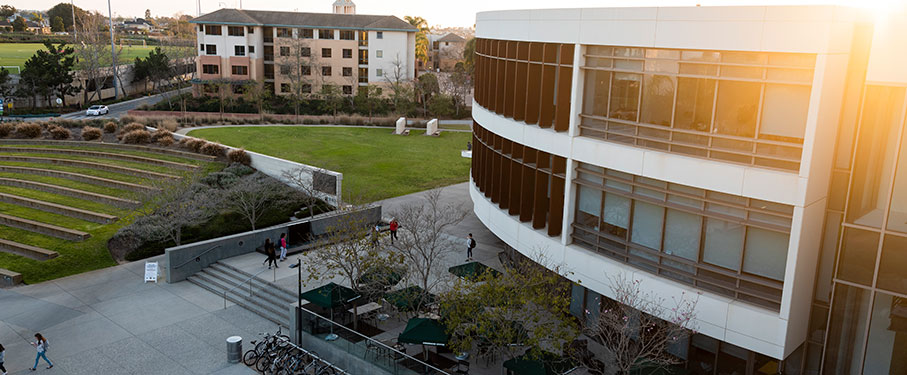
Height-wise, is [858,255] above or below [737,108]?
below

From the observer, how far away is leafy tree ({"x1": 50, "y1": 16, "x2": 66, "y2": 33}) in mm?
152125

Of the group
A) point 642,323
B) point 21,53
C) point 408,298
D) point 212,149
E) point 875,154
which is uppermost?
point 21,53

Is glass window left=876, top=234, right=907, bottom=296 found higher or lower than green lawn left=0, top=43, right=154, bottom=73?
lower

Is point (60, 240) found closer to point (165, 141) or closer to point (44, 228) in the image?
point (44, 228)

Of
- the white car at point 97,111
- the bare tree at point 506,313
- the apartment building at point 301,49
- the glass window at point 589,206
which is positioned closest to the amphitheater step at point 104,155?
the bare tree at point 506,313

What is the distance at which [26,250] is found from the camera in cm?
3127

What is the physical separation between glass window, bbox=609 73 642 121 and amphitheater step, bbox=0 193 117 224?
26.8m

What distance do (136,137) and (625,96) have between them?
3929 cm

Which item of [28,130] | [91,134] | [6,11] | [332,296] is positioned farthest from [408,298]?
[6,11]

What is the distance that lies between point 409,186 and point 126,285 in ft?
64.5

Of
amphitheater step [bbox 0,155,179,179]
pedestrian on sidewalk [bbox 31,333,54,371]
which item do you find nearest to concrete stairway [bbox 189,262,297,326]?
pedestrian on sidewalk [bbox 31,333,54,371]

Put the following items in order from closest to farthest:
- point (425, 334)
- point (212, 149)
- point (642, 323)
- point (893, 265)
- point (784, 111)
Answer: point (893, 265) < point (784, 111) < point (642, 323) < point (425, 334) < point (212, 149)

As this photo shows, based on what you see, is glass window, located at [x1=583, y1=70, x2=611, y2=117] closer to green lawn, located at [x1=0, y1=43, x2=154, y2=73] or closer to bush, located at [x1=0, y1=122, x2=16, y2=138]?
bush, located at [x1=0, y1=122, x2=16, y2=138]

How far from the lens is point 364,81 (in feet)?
288
